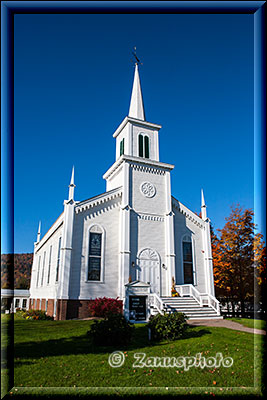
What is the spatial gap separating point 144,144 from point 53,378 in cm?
2234

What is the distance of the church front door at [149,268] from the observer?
22.6 metres

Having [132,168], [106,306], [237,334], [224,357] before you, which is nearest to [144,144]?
[132,168]

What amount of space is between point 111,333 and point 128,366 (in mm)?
2505

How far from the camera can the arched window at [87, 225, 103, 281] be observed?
69.8 ft

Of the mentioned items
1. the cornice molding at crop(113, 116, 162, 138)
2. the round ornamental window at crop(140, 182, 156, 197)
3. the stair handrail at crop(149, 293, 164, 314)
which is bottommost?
the stair handrail at crop(149, 293, 164, 314)

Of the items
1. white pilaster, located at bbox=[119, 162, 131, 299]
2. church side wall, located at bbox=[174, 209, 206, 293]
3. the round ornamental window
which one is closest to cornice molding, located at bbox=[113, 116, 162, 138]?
white pilaster, located at bbox=[119, 162, 131, 299]

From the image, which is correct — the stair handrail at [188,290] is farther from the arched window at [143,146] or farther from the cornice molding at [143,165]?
the arched window at [143,146]

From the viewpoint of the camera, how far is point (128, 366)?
795 cm

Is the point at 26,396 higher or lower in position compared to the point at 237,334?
higher

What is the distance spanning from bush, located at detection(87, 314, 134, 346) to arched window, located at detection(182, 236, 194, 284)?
1467 centimetres

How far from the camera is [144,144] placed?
2683cm

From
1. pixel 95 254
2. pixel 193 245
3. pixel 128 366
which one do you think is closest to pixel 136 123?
pixel 193 245

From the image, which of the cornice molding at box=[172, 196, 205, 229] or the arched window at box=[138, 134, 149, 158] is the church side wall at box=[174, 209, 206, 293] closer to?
the cornice molding at box=[172, 196, 205, 229]

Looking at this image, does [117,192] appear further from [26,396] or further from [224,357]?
[26,396]
